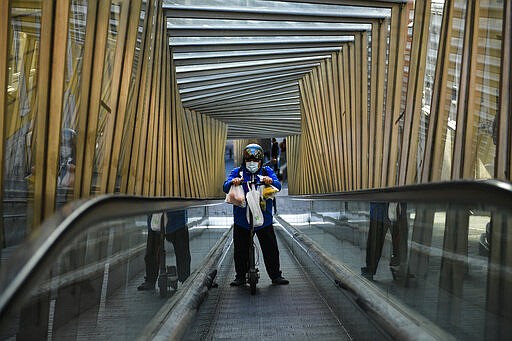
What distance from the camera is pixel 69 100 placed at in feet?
21.5

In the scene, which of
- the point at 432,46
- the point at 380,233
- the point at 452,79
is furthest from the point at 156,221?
the point at 432,46

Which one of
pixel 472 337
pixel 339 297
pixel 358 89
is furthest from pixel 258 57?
pixel 472 337

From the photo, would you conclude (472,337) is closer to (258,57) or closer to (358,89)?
(358,89)

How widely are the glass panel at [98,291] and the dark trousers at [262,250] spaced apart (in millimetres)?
2915

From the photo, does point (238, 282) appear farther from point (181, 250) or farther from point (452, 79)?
point (452, 79)

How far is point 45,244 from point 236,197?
17.3ft

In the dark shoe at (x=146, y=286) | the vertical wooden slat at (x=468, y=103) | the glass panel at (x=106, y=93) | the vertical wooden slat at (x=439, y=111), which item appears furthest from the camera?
the vertical wooden slat at (x=439, y=111)

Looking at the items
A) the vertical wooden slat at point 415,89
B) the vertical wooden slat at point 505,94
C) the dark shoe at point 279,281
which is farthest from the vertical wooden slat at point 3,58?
the vertical wooden slat at point 415,89

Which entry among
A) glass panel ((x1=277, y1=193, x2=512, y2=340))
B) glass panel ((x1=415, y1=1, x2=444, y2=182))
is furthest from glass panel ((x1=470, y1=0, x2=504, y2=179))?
glass panel ((x1=415, y1=1, x2=444, y2=182))

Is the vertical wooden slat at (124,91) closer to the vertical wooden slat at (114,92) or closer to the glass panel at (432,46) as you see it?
the vertical wooden slat at (114,92)

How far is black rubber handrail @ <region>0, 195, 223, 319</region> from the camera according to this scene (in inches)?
58.5

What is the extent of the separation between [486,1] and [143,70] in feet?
16.7

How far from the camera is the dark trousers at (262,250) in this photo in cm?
698

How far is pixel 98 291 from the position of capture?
9.00ft
